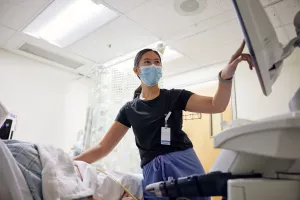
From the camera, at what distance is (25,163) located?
678 mm

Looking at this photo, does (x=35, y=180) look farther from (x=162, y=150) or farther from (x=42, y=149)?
(x=162, y=150)

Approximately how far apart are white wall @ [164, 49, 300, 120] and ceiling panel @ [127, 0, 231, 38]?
96 cm

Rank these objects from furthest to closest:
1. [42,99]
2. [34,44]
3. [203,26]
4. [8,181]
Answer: [42,99], [34,44], [203,26], [8,181]

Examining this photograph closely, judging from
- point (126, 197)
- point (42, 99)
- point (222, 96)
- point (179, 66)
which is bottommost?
point (126, 197)

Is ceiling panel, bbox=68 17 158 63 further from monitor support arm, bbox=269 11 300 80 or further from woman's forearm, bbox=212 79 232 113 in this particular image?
monitor support arm, bbox=269 11 300 80

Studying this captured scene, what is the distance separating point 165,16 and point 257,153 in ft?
6.13

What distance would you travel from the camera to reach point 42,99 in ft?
10.2

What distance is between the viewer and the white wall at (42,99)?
285cm

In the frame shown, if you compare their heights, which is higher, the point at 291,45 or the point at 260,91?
the point at 260,91

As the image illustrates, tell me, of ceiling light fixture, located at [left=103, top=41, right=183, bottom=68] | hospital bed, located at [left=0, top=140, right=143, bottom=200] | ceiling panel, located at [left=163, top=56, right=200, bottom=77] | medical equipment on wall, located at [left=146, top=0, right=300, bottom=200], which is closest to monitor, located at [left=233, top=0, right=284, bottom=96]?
medical equipment on wall, located at [left=146, top=0, right=300, bottom=200]

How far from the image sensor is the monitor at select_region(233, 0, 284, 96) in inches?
21.8

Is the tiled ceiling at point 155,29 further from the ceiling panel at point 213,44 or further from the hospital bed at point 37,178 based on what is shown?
the hospital bed at point 37,178

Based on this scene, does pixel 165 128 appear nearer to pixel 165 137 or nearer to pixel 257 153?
pixel 165 137

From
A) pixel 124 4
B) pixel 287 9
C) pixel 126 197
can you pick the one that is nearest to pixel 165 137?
pixel 126 197
